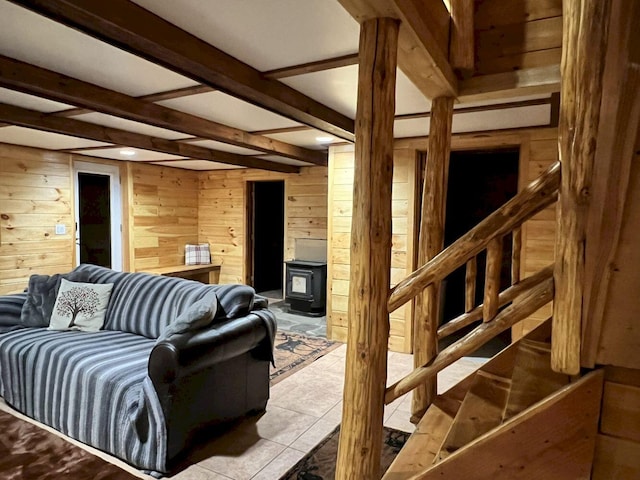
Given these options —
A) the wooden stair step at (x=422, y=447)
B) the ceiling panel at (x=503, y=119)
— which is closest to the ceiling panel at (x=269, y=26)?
the ceiling panel at (x=503, y=119)

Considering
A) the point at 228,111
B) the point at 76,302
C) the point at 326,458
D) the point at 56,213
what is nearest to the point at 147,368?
the point at 326,458

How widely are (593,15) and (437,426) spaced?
1917 mm

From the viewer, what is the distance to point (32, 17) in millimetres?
1681

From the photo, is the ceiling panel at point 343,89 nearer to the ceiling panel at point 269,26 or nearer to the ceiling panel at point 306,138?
the ceiling panel at point 269,26

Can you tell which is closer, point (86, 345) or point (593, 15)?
point (593, 15)

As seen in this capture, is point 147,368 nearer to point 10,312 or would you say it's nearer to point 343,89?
point 10,312

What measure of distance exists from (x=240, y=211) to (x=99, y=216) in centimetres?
209

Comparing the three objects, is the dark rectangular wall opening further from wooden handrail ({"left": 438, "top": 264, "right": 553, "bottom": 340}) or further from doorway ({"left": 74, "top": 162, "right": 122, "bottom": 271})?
wooden handrail ({"left": 438, "top": 264, "right": 553, "bottom": 340})

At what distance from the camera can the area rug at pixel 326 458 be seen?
7.52ft

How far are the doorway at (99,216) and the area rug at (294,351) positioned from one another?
9.52 ft

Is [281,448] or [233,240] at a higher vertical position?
[233,240]

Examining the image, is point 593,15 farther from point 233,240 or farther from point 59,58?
point 233,240

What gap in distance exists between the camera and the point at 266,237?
764cm

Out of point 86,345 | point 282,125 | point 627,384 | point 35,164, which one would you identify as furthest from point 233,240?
point 627,384
